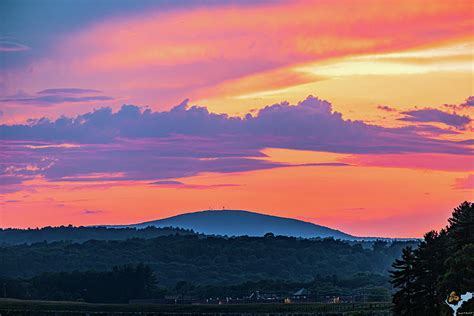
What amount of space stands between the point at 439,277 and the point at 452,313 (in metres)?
22.6

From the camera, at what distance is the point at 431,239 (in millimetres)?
137250

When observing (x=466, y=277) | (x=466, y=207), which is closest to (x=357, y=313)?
(x=466, y=207)

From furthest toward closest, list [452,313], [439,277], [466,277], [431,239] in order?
1. [431,239]
2. [439,277]
3. [466,277]
4. [452,313]

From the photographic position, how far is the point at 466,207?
454ft

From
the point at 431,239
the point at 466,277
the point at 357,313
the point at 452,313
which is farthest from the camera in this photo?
the point at 357,313

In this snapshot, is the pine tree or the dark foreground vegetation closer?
the dark foreground vegetation

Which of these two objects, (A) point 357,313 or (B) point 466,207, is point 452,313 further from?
(A) point 357,313

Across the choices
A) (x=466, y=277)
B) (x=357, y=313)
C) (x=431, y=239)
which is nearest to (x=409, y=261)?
(x=431, y=239)

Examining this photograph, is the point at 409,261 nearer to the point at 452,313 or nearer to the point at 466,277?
the point at 466,277

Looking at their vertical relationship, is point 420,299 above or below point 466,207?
below

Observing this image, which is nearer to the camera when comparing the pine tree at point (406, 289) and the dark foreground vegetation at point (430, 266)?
the dark foreground vegetation at point (430, 266)

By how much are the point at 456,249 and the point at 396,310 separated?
10002 mm

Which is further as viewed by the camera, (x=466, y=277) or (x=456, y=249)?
(x=456, y=249)

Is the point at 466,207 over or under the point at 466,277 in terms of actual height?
over
